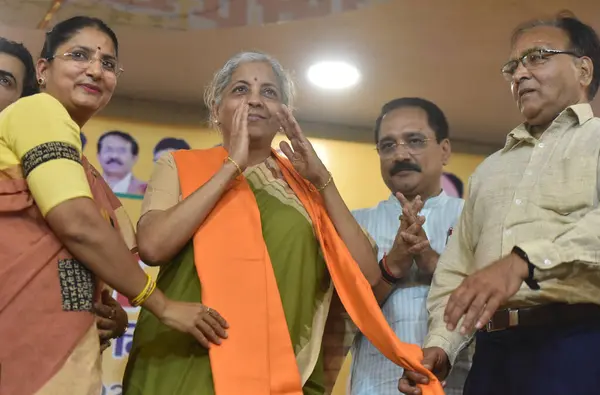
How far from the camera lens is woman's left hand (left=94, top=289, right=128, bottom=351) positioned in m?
1.64

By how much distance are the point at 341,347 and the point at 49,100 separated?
0.97m

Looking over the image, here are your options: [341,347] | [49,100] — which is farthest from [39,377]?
[341,347]

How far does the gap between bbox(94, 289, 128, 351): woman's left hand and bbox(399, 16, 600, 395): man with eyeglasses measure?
0.71 meters

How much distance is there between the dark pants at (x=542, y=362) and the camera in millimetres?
1476

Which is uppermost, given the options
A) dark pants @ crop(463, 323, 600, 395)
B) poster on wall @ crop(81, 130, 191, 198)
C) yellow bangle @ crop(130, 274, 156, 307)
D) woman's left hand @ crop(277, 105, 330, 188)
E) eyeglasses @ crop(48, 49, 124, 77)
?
poster on wall @ crop(81, 130, 191, 198)

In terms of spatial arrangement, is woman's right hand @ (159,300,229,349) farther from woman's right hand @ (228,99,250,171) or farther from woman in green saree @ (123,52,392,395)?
woman's right hand @ (228,99,250,171)

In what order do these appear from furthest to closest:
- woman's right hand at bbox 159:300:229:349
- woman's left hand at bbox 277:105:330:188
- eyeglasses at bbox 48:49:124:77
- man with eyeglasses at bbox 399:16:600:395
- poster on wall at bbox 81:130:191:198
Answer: poster on wall at bbox 81:130:191:198 → woman's left hand at bbox 277:105:330:188 → eyeglasses at bbox 48:49:124:77 → woman's right hand at bbox 159:300:229:349 → man with eyeglasses at bbox 399:16:600:395

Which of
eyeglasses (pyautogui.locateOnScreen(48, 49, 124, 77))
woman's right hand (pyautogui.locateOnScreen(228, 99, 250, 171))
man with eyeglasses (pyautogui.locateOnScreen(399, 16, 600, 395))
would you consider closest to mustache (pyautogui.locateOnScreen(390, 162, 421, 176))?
man with eyeglasses (pyautogui.locateOnScreen(399, 16, 600, 395))

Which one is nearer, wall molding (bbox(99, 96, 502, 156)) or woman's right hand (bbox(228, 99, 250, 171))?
woman's right hand (bbox(228, 99, 250, 171))

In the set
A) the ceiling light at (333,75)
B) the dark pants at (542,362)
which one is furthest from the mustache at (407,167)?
the ceiling light at (333,75)

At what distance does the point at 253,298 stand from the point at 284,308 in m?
0.09

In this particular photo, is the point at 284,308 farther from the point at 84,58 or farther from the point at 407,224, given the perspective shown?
the point at 84,58

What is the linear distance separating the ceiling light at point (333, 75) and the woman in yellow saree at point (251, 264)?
147 cm

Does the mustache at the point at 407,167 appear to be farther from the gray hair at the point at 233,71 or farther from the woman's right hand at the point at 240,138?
the woman's right hand at the point at 240,138
